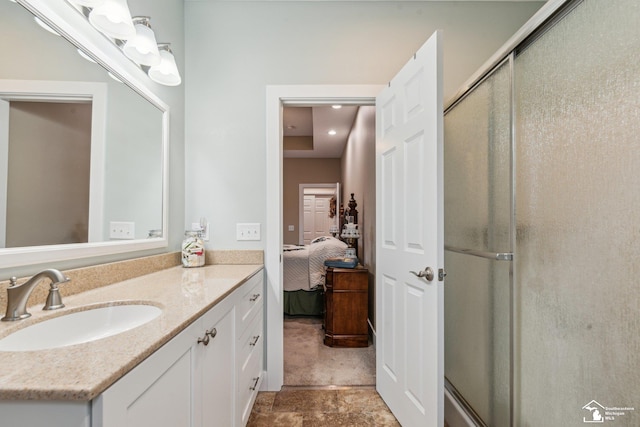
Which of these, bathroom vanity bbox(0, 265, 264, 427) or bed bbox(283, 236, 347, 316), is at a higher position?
bathroom vanity bbox(0, 265, 264, 427)

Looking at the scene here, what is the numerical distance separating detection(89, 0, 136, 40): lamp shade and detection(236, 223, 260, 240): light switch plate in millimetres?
1183

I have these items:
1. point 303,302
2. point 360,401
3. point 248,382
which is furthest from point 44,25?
point 303,302

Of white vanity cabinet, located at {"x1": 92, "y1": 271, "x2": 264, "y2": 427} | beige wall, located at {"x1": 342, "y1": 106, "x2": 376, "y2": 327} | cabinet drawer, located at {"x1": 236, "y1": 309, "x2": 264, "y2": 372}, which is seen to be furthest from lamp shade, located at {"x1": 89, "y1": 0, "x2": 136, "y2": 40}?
beige wall, located at {"x1": 342, "y1": 106, "x2": 376, "y2": 327}

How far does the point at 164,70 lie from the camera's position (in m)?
1.58

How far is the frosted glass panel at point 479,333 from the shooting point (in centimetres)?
128

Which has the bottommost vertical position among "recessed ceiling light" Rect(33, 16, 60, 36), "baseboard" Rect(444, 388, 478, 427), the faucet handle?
"baseboard" Rect(444, 388, 478, 427)

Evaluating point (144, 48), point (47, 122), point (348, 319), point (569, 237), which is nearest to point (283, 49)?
point (144, 48)

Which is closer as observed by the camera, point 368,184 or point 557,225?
point 557,225

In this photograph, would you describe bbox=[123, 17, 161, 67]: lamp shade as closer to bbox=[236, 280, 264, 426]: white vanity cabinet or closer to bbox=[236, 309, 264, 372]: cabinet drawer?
bbox=[236, 280, 264, 426]: white vanity cabinet

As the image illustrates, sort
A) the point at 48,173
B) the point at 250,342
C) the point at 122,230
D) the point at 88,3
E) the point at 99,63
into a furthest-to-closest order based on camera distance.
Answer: the point at 250,342 → the point at 122,230 → the point at 99,63 → the point at 88,3 → the point at 48,173

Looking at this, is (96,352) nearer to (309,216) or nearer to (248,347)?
(248,347)

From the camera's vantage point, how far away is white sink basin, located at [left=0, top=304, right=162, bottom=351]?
0.76 metres

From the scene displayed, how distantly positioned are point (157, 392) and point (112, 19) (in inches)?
57.4

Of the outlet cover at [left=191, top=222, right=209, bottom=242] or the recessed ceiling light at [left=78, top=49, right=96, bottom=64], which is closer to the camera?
the recessed ceiling light at [left=78, top=49, right=96, bottom=64]
